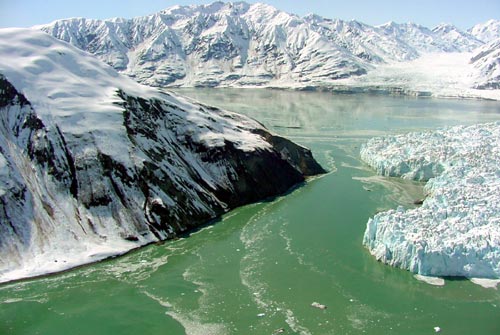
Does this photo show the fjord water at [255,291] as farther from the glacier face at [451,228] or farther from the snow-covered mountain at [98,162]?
the snow-covered mountain at [98,162]

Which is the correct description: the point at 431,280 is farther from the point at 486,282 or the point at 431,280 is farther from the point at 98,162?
the point at 98,162

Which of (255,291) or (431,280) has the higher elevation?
(255,291)

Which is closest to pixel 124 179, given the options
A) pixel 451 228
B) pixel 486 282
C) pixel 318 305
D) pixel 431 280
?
pixel 318 305

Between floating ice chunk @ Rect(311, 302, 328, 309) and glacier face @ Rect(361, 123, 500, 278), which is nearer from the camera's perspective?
floating ice chunk @ Rect(311, 302, 328, 309)

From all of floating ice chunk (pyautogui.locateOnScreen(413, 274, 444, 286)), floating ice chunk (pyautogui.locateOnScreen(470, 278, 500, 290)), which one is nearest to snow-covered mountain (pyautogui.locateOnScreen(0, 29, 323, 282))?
floating ice chunk (pyautogui.locateOnScreen(413, 274, 444, 286))

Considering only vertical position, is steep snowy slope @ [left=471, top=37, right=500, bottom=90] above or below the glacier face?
above

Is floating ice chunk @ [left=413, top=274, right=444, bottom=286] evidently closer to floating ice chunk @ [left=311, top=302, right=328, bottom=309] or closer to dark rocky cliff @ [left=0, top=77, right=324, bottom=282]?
floating ice chunk @ [left=311, top=302, right=328, bottom=309]

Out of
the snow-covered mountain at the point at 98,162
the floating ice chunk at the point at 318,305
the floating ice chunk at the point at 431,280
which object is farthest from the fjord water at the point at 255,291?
the snow-covered mountain at the point at 98,162

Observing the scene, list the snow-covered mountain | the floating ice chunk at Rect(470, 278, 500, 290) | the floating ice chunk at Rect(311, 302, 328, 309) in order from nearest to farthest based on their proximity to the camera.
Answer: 1. the floating ice chunk at Rect(311, 302, 328, 309)
2. the floating ice chunk at Rect(470, 278, 500, 290)
3. the snow-covered mountain
